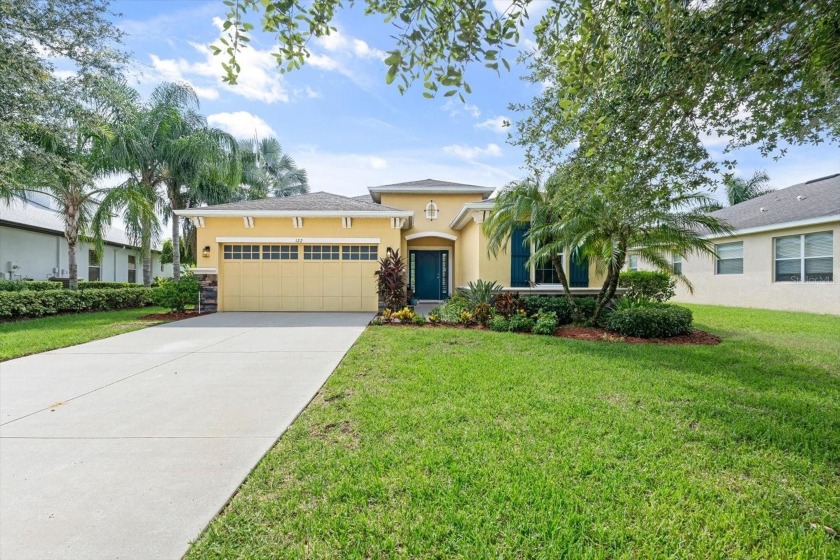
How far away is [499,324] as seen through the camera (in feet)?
30.0

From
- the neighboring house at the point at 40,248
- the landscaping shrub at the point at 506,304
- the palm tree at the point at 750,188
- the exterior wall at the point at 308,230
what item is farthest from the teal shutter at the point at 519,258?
the palm tree at the point at 750,188

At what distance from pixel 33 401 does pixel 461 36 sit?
596 cm

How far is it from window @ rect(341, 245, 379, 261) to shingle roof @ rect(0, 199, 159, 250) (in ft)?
26.9

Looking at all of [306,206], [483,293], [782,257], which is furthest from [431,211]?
[782,257]

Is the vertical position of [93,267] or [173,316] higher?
[93,267]

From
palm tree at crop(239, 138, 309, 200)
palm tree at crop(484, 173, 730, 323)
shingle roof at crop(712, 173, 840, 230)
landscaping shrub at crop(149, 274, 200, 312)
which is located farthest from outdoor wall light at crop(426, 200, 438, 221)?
palm tree at crop(239, 138, 309, 200)

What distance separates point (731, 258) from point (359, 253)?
50.3 feet

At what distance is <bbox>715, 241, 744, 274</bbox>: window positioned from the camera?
15172mm

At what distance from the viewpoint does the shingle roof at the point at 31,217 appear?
15227 mm

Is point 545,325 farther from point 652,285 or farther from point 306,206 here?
point 306,206

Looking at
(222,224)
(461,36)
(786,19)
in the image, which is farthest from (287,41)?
(222,224)

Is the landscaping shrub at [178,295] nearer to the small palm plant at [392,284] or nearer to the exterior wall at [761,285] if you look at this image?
the small palm plant at [392,284]

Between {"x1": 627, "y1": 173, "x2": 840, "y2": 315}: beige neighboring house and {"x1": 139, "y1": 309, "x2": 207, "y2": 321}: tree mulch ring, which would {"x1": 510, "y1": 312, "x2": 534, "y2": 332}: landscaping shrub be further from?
{"x1": 139, "y1": 309, "x2": 207, "y2": 321}: tree mulch ring

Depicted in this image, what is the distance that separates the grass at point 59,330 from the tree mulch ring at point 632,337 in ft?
34.4
